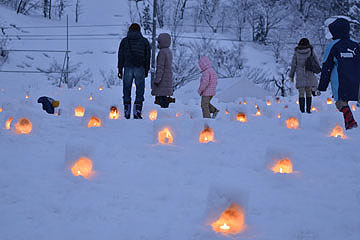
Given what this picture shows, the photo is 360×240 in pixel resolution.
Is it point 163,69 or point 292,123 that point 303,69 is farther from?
point 163,69

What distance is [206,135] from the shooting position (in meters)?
4.50

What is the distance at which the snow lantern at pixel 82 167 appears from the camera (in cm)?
305

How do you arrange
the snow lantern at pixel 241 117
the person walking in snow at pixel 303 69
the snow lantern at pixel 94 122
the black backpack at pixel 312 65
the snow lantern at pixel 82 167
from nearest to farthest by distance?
the snow lantern at pixel 82 167 < the snow lantern at pixel 94 122 < the snow lantern at pixel 241 117 < the black backpack at pixel 312 65 < the person walking in snow at pixel 303 69

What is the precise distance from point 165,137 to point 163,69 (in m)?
2.71

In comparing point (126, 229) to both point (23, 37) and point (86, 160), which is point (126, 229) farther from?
point (23, 37)

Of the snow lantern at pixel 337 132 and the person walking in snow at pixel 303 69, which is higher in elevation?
the person walking in snow at pixel 303 69

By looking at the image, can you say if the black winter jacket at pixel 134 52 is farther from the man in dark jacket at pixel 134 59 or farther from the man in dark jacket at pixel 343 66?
the man in dark jacket at pixel 343 66

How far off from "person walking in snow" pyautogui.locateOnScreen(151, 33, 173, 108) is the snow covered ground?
173 centimetres

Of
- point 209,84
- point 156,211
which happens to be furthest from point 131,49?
point 156,211

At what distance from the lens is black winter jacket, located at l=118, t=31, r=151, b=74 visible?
6031 millimetres

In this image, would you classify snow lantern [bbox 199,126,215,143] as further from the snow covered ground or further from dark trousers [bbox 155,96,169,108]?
dark trousers [bbox 155,96,169,108]

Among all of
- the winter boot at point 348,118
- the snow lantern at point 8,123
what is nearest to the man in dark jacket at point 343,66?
the winter boot at point 348,118

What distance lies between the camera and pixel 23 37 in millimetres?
23938

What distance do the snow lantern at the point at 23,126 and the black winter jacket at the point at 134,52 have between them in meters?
2.14
